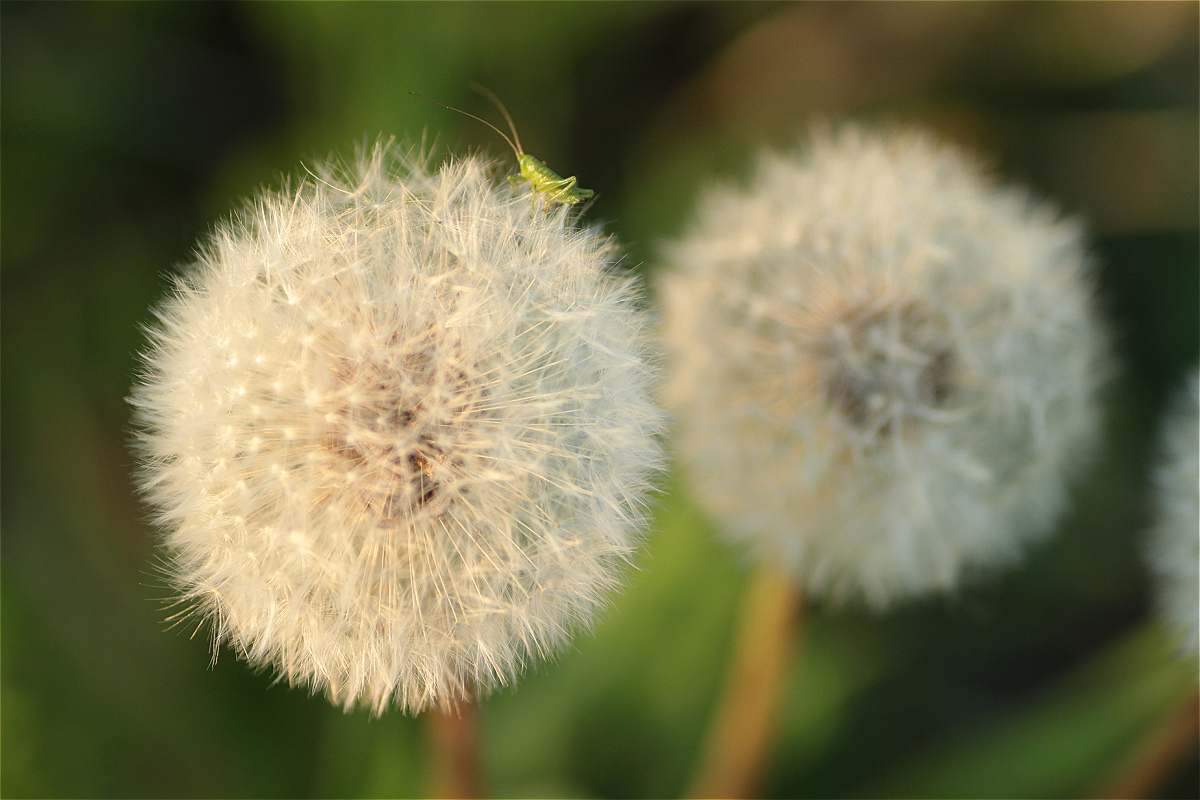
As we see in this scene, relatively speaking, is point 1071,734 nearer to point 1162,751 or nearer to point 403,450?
point 1162,751

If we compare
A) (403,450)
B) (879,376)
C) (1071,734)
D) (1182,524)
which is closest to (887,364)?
(879,376)

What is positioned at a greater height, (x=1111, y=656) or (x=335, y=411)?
(x=1111, y=656)

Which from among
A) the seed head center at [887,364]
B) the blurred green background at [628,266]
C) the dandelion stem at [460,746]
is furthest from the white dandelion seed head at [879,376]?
the dandelion stem at [460,746]

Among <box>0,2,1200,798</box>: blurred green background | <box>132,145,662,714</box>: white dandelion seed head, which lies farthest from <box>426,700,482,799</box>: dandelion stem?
<box>0,2,1200,798</box>: blurred green background

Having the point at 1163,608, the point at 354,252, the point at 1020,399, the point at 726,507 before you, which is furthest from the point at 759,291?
the point at 1163,608

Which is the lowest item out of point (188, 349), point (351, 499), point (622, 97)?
point (351, 499)

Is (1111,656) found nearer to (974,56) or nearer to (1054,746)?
(1054,746)

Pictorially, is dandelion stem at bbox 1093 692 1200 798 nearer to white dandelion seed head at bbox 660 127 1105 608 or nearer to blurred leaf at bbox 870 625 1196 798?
blurred leaf at bbox 870 625 1196 798

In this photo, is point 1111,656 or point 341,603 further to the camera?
point 1111,656
